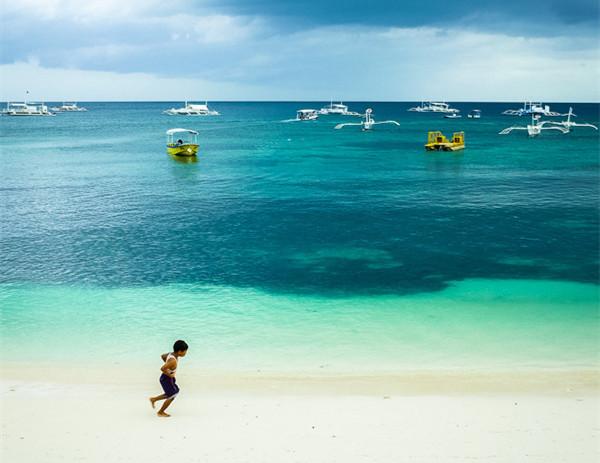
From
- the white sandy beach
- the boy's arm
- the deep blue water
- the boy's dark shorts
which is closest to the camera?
the white sandy beach

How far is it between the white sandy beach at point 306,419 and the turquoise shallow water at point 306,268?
1.62 metres

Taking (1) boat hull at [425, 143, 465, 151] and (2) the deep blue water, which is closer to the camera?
(2) the deep blue water

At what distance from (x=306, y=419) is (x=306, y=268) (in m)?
14.4

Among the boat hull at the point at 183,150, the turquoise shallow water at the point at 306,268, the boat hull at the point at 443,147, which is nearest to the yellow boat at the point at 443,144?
the boat hull at the point at 443,147

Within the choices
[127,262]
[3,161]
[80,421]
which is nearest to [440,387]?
[80,421]

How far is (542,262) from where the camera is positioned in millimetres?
27484

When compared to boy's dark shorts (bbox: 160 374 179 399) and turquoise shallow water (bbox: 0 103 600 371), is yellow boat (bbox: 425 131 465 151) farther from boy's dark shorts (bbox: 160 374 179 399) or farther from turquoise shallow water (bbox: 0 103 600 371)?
boy's dark shorts (bbox: 160 374 179 399)

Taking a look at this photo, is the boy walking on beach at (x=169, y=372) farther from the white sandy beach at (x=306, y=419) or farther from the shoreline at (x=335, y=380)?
the shoreline at (x=335, y=380)

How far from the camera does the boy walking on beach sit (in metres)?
11.5

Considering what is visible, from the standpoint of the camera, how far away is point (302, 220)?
122ft

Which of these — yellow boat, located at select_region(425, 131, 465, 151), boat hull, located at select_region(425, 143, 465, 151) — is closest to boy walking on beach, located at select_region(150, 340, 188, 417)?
yellow boat, located at select_region(425, 131, 465, 151)

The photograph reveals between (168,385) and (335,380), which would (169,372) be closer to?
(168,385)

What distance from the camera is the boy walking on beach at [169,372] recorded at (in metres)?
11.5

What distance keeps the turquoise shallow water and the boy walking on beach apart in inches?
172
